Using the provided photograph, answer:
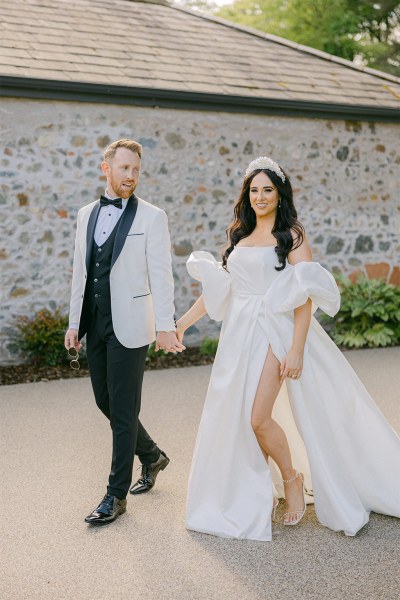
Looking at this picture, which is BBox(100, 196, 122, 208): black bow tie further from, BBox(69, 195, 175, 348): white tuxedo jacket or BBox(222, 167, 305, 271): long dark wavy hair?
BBox(222, 167, 305, 271): long dark wavy hair

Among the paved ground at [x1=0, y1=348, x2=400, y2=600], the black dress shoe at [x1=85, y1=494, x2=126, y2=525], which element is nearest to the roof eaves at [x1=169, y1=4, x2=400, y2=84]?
the paved ground at [x1=0, y1=348, x2=400, y2=600]

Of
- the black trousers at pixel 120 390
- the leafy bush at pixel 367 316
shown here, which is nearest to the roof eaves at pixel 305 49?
the leafy bush at pixel 367 316

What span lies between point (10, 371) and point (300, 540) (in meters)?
5.28

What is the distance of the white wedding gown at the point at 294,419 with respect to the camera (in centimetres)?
420

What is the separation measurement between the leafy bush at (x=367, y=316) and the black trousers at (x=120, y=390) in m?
6.27

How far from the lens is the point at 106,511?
14.2 feet

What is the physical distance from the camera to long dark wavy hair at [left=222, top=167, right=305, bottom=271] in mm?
4277

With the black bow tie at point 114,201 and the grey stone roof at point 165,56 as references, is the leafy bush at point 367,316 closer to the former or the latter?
the grey stone roof at point 165,56

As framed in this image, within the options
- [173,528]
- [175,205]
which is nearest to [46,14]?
[175,205]

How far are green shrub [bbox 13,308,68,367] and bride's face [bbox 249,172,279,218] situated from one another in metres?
4.85

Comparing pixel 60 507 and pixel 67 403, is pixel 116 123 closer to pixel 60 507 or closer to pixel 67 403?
pixel 67 403

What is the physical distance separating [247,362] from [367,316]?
662 centimetres

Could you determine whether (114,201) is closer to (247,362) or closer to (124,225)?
(124,225)

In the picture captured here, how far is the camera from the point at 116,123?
9430mm
